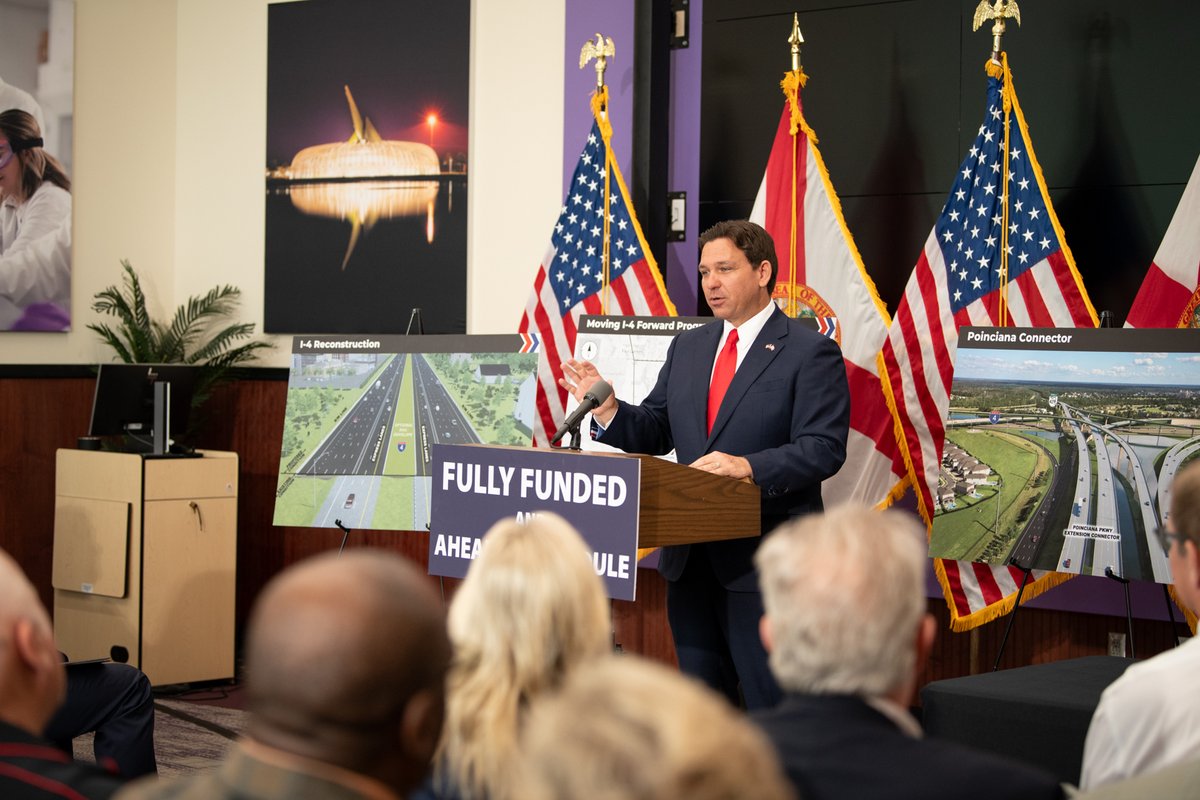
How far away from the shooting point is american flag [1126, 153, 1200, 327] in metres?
4.60

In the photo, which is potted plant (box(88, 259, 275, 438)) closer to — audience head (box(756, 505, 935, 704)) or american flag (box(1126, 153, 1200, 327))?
american flag (box(1126, 153, 1200, 327))

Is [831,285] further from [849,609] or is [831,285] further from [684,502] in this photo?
[849,609]

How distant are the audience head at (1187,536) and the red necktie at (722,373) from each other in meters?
1.83

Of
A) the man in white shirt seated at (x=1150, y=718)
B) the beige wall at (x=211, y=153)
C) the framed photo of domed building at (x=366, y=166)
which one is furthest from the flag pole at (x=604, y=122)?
the man in white shirt seated at (x=1150, y=718)

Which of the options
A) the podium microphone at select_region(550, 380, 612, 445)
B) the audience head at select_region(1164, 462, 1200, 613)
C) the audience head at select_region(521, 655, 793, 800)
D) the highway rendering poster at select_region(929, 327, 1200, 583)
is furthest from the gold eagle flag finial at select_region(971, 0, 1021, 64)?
the audience head at select_region(521, 655, 793, 800)

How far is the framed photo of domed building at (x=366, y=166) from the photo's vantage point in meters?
6.67

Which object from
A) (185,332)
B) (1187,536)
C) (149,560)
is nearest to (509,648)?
(1187,536)

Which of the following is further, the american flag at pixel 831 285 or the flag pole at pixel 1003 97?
the american flag at pixel 831 285

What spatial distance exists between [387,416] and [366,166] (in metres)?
2.03

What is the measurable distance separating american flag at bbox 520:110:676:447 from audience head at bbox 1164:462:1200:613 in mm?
3675

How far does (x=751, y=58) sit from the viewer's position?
5.94m

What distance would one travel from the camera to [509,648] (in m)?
1.70

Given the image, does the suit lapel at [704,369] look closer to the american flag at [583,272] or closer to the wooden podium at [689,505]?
the wooden podium at [689,505]

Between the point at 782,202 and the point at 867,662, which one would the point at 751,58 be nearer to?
the point at 782,202
